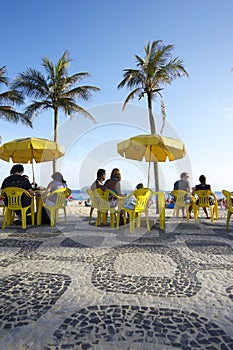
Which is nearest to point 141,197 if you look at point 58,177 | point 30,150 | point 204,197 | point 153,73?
point 58,177

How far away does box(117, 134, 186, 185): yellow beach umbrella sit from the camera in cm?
691

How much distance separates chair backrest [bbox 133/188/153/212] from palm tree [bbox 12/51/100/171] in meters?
11.6

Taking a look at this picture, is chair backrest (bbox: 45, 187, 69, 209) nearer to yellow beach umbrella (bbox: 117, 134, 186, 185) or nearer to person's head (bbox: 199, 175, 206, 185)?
yellow beach umbrella (bbox: 117, 134, 186, 185)

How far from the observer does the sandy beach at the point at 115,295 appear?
1869 millimetres

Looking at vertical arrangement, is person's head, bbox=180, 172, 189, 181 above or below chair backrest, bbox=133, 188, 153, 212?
above

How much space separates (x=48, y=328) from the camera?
6.50ft

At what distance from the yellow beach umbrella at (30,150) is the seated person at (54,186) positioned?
2.84 ft

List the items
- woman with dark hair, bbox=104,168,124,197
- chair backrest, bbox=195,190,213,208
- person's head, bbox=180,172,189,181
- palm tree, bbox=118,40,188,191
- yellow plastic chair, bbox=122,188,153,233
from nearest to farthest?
yellow plastic chair, bbox=122,188,153,233 → woman with dark hair, bbox=104,168,124,197 → chair backrest, bbox=195,190,213,208 → person's head, bbox=180,172,189,181 → palm tree, bbox=118,40,188,191

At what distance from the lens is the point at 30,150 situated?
332 inches

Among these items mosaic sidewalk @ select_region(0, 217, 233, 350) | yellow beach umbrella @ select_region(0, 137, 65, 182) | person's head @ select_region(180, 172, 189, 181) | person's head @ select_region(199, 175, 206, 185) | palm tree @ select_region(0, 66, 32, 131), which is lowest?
mosaic sidewalk @ select_region(0, 217, 233, 350)

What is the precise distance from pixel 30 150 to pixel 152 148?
4016mm

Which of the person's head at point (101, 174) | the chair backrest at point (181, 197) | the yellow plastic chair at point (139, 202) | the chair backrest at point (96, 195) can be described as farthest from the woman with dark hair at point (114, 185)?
the chair backrest at point (181, 197)

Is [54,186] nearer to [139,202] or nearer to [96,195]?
[96,195]

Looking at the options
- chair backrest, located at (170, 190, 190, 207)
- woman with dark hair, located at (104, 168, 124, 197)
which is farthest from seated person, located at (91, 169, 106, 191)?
chair backrest, located at (170, 190, 190, 207)
